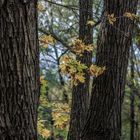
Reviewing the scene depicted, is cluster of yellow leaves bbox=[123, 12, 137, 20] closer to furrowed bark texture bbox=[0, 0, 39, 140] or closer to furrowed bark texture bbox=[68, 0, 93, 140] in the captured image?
furrowed bark texture bbox=[0, 0, 39, 140]

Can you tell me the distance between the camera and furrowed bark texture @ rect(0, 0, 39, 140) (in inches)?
125

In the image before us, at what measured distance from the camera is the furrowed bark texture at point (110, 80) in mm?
5500

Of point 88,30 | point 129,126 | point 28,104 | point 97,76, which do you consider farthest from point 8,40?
point 129,126

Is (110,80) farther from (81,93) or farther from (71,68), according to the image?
(81,93)

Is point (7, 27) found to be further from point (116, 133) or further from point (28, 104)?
point (116, 133)

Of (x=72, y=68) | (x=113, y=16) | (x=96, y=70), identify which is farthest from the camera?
(x=113, y=16)

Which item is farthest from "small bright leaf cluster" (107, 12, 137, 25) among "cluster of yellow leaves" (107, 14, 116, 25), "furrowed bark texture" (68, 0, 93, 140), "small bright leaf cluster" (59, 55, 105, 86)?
"furrowed bark texture" (68, 0, 93, 140)

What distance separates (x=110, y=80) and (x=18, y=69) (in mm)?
2434

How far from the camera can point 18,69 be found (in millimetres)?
3281

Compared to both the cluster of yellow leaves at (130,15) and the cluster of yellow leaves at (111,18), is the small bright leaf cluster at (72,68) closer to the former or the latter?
the cluster of yellow leaves at (111,18)

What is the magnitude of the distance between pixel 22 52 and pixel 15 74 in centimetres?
18

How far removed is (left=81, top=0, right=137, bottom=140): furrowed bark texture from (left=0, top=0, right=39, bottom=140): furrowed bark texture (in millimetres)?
2158

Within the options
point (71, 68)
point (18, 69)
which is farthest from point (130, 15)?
point (18, 69)

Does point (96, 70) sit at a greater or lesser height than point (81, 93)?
greater
